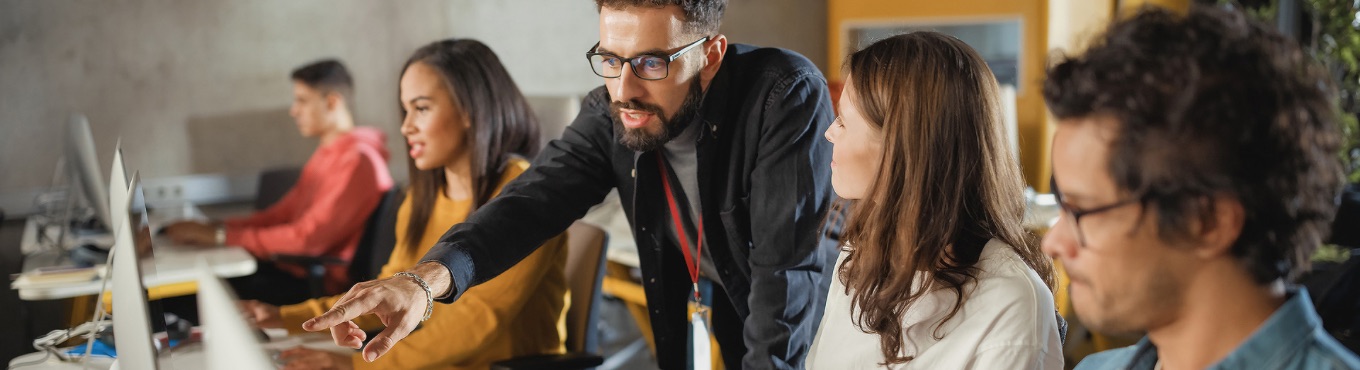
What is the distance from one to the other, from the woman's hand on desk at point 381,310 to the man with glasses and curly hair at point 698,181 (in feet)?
0.29

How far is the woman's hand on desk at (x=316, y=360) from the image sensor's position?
1951mm

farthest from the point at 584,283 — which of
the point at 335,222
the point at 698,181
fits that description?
the point at 335,222

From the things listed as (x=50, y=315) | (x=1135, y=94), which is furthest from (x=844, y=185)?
(x=50, y=315)

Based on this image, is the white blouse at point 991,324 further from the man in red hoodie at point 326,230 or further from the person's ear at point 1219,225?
the man in red hoodie at point 326,230

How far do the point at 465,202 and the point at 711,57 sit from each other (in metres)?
0.84

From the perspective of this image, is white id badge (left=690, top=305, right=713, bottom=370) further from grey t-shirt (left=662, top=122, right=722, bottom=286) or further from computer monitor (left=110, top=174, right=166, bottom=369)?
computer monitor (left=110, top=174, right=166, bottom=369)

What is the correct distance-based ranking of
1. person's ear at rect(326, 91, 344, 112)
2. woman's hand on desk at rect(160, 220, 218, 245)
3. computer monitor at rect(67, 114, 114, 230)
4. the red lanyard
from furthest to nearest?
person's ear at rect(326, 91, 344, 112) → woman's hand on desk at rect(160, 220, 218, 245) → computer monitor at rect(67, 114, 114, 230) → the red lanyard

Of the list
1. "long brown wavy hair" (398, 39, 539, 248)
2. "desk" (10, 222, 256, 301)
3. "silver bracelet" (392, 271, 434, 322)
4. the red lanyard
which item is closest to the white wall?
"desk" (10, 222, 256, 301)

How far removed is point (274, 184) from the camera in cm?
575

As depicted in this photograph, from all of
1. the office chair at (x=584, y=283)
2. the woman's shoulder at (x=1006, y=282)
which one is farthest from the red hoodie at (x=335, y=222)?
the woman's shoulder at (x=1006, y=282)

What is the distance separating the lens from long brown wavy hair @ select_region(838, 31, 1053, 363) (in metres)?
1.39

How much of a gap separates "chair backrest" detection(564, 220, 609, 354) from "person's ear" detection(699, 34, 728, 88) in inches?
23.6

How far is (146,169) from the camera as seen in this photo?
18.9 feet

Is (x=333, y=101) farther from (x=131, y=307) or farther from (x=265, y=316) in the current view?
(x=131, y=307)
